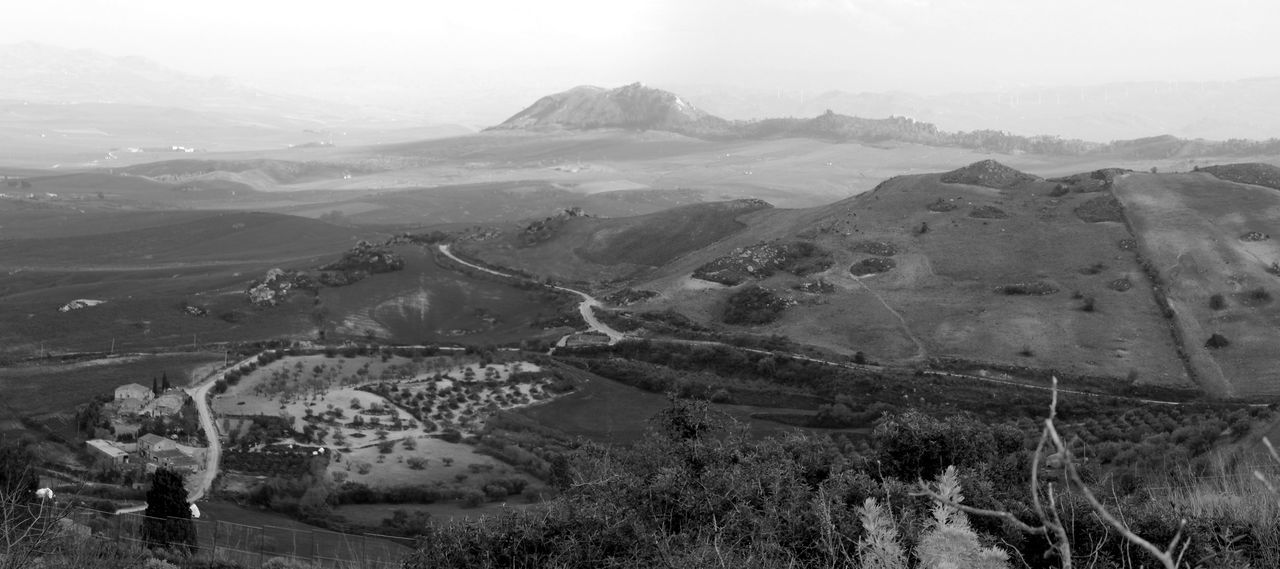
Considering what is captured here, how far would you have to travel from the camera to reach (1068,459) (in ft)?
12.5

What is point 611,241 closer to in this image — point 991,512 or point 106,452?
point 106,452

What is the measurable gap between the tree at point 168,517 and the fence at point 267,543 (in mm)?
229

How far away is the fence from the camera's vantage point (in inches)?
773

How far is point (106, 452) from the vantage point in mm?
36219

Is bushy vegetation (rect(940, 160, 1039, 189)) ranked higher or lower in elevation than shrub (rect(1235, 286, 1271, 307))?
higher

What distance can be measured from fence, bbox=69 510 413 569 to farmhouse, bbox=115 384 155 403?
66.5 ft

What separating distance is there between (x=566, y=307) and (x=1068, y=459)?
6671cm

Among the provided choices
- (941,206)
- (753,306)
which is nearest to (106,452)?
(753,306)

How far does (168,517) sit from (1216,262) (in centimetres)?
5672

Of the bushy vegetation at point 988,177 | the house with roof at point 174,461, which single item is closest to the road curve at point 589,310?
the house with roof at point 174,461

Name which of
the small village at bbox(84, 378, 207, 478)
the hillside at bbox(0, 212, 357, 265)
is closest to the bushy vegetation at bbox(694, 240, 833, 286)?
the small village at bbox(84, 378, 207, 478)

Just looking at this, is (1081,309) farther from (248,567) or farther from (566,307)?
(248,567)

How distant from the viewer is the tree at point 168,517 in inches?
827

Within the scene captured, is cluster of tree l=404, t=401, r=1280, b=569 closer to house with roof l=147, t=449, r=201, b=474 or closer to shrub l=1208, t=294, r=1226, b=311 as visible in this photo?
house with roof l=147, t=449, r=201, b=474
